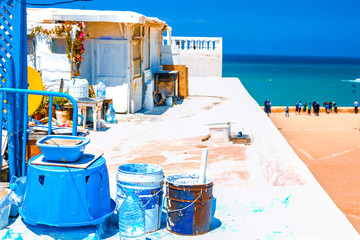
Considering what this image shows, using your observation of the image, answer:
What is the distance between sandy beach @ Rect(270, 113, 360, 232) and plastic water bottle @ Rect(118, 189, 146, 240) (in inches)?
328

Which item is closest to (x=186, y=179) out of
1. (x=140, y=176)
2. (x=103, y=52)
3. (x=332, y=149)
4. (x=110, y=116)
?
(x=140, y=176)

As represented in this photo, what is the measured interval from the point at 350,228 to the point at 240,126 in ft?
22.6

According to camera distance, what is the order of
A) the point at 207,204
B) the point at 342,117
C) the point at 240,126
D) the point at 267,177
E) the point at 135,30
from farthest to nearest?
the point at 342,117, the point at 135,30, the point at 240,126, the point at 267,177, the point at 207,204

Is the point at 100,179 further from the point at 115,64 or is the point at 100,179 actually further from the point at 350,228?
the point at 115,64

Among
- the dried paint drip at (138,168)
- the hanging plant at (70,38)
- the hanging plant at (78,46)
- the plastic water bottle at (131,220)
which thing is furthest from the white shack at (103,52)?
the plastic water bottle at (131,220)

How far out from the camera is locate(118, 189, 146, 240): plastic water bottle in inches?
203

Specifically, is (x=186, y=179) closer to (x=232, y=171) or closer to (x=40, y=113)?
(x=232, y=171)

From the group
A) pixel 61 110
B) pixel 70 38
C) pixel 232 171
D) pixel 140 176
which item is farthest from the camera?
pixel 70 38

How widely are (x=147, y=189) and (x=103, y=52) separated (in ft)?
28.5

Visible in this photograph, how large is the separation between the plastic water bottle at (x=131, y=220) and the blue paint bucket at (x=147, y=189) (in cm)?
25

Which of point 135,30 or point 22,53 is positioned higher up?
point 135,30

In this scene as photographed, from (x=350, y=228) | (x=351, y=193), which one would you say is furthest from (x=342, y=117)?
(x=350, y=228)

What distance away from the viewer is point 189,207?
18.3 ft

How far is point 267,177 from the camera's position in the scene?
8.71 m
